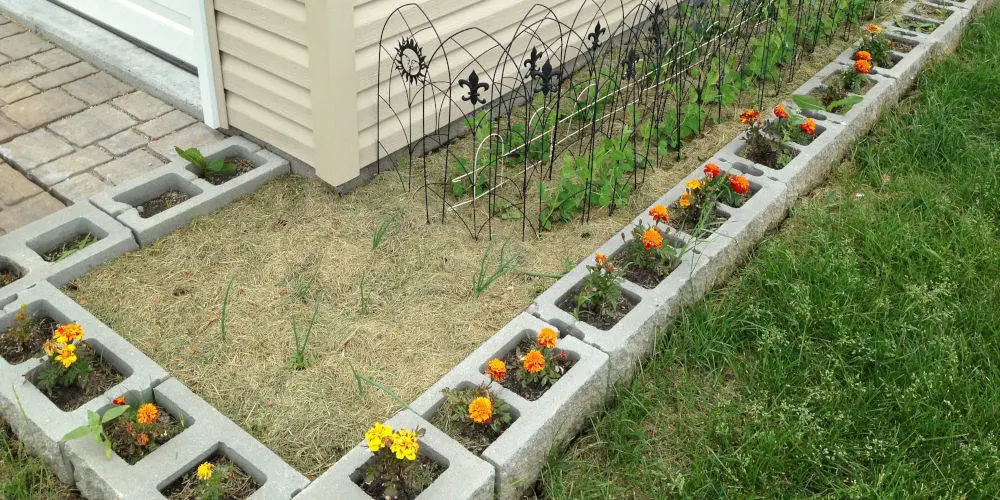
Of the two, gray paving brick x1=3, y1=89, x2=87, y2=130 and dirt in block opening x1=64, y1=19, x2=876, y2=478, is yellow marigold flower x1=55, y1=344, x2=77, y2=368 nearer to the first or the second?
dirt in block opening x1=64, y1=19, x2=876, y2=478

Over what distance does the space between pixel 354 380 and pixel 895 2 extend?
510 centimetres

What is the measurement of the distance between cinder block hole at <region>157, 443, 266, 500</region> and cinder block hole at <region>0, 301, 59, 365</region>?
747 mm

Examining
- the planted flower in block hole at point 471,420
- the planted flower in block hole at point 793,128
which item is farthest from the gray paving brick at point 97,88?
the planted flower in block hole at point 793,128

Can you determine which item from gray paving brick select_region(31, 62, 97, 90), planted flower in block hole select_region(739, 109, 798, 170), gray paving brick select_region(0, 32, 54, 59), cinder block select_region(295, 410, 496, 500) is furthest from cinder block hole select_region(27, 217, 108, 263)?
planted flower in block hole select_region(739, 109, 798, 170)

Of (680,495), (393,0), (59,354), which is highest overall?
(393,0)

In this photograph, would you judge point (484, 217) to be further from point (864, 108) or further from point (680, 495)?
point (864, 108)

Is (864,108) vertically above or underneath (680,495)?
above

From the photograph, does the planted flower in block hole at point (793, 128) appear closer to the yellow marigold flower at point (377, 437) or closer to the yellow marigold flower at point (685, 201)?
the yellow marigold flower at point (685, 201)

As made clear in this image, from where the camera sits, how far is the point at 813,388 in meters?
3.00

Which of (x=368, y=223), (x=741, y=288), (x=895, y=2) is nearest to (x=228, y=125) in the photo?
(x=368, y=223)

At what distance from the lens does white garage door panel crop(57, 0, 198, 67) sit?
4.32m

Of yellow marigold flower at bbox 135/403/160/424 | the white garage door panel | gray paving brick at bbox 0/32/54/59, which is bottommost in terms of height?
yellow marigold flower at bbox 135/403/160/424

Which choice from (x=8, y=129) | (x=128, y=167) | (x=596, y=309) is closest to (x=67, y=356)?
(x=128, y=167)

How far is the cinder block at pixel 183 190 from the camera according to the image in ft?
11.7
